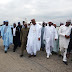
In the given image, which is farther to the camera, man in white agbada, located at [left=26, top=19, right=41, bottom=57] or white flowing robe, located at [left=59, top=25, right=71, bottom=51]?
man in white agbada, located at [left=26, top=19, right=41, bottom=57]

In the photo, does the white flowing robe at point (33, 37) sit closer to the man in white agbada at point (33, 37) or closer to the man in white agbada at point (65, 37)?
the man in white agbada at point (33, 37)

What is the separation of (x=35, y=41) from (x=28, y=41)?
37cm

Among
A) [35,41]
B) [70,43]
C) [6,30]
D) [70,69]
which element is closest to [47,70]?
[70,69]

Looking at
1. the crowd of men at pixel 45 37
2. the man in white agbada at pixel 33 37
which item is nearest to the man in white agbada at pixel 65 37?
the crowd of men at pixel 45 37

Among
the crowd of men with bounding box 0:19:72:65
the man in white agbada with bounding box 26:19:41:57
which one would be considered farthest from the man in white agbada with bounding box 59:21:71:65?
the man in white agbada with bounding box 26:19:41:57

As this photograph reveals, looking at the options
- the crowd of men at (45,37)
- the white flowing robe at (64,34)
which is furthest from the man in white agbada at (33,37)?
the white flowing robe at (64,34)

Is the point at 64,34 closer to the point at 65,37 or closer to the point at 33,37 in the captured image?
the point at 65,37

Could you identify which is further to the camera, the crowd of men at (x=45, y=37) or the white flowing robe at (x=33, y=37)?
the white flowing robe at (x=33, y=37)

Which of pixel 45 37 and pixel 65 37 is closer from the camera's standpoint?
pixel 65 37

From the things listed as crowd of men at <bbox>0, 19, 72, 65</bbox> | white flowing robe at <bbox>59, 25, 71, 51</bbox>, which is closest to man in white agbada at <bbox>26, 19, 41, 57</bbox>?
crowd of men at <bbox>0, 19, 72, 65</bbox>

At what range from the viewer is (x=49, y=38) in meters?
5.68

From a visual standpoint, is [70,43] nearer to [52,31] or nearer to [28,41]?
[52,31]

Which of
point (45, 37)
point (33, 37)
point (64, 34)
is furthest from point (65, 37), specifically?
point (33, 37)

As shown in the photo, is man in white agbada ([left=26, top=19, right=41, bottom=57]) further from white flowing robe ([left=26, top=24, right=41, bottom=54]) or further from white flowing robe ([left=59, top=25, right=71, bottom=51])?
white flowing robe ([left=59, top=25, right=71, bottom=51])
